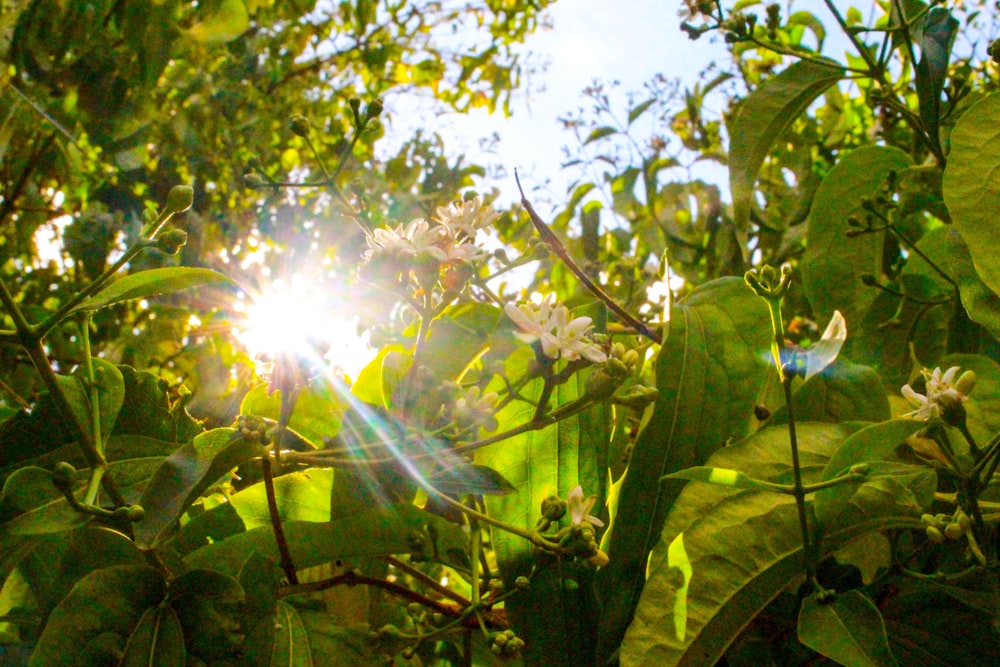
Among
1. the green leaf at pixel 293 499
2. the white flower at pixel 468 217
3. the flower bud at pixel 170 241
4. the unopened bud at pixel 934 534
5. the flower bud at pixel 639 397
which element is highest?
the white flower at pixel 468 217

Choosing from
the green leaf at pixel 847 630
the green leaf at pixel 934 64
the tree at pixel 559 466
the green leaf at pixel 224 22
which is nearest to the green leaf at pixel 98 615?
the tree at pixel 559 466

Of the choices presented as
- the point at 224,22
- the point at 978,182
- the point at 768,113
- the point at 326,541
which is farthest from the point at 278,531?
the point at 224,22

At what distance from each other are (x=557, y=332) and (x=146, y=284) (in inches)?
12.5

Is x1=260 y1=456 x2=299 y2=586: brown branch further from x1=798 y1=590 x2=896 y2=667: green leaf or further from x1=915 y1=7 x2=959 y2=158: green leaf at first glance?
x1=915 y1=7 x2=959 y2=158: green leaf

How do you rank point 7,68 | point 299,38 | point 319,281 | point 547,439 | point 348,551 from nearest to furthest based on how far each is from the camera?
point 348,551 < point 547,439 < point 7,68 < point 319,281 < point 299,38

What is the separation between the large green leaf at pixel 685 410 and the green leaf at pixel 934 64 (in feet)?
1.05

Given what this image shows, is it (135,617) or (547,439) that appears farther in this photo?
(547,439)

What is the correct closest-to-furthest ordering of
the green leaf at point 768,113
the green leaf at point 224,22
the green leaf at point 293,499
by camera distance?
the green leaf at point 293,499 < the green leaf at point 768,113 < the green leaf at point 224,22

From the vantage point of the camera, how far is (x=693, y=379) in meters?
0.77

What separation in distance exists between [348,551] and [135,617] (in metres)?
0.17

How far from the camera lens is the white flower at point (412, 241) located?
723mm

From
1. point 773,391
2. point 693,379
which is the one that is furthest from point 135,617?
point 773,391

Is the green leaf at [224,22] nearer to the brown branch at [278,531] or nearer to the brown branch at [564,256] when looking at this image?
the brown branch at [564,256]

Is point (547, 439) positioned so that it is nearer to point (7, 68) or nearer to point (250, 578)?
point (250, 578)
